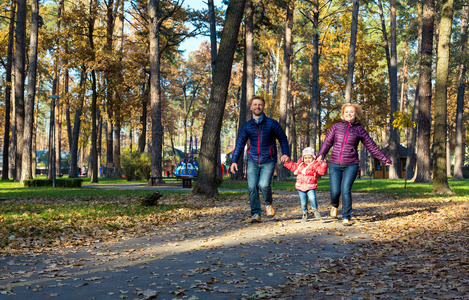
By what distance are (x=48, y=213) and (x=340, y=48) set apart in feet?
115

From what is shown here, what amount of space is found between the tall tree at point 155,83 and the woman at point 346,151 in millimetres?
15520

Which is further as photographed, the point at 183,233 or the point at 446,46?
the point at 446,46

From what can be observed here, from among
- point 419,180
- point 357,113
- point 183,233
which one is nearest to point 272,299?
point 183,233

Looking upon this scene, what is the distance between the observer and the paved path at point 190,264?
4.23 m

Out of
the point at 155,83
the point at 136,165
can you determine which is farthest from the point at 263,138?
the point at 136,165

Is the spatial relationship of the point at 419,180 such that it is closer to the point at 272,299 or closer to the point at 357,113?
the point at 357,113

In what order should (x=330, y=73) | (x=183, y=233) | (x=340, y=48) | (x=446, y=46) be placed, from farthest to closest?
(x=330, y=73), (x=340, y=48), (x=446, y=46), (x=183, y=233)

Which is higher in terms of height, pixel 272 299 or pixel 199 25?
pixel 199 25

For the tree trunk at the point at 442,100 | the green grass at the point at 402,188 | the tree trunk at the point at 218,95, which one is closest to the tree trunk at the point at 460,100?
the green grass at the point at 402,188

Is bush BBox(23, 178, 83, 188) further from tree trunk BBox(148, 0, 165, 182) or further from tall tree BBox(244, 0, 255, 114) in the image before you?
tall tree BBox(244, 0, 255, 114)

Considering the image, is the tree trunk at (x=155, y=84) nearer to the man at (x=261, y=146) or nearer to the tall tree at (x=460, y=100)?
the man at (x=261, y=146)

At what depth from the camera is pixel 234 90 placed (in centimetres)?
5759

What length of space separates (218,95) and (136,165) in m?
19.3

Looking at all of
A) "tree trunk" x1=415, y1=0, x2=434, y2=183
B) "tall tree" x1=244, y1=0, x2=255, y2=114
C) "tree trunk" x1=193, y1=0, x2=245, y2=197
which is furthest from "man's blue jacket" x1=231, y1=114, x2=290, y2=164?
"tall tree" x1=244, y1=0, x2=255, y2=114
